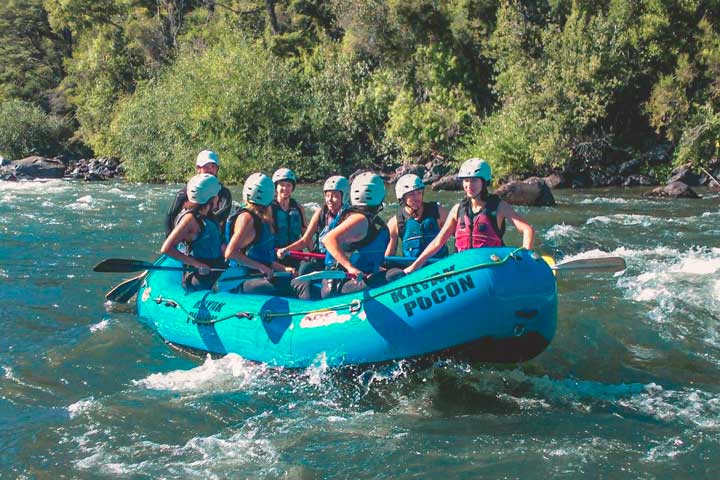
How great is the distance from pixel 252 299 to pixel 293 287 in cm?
43

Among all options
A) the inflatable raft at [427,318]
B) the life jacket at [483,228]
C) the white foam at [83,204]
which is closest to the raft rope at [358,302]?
the inflatable raft at [427,318]

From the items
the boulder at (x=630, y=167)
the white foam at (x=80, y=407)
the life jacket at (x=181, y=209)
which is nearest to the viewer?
the white foam at (x=80, y=407)

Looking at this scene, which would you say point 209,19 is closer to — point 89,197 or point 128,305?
point 89,197

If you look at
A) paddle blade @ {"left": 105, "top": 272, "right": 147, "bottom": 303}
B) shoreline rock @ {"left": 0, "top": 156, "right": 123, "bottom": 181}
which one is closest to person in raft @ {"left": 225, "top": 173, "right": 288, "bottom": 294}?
paddle blade @ {"left": 105, "top": 272, "right": 147, "bottom": 303}

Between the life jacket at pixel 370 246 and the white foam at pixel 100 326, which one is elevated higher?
the life jacket at pixel 370 246

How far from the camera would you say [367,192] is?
5938 millimetres

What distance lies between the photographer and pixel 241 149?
24578mm

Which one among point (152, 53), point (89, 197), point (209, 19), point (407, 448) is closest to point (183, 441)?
point (407, 448)

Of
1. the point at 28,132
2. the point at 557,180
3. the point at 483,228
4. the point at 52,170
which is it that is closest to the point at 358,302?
the point at 483,228

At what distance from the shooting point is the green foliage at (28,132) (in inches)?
1483

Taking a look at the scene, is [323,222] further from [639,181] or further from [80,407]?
[639,181]

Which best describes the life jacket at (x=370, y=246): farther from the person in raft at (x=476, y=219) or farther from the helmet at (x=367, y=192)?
the person in raft at (x=476, y=219)

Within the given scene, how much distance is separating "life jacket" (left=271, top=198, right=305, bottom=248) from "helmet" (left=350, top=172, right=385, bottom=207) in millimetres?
1835

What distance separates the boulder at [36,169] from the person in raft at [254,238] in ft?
85.9
